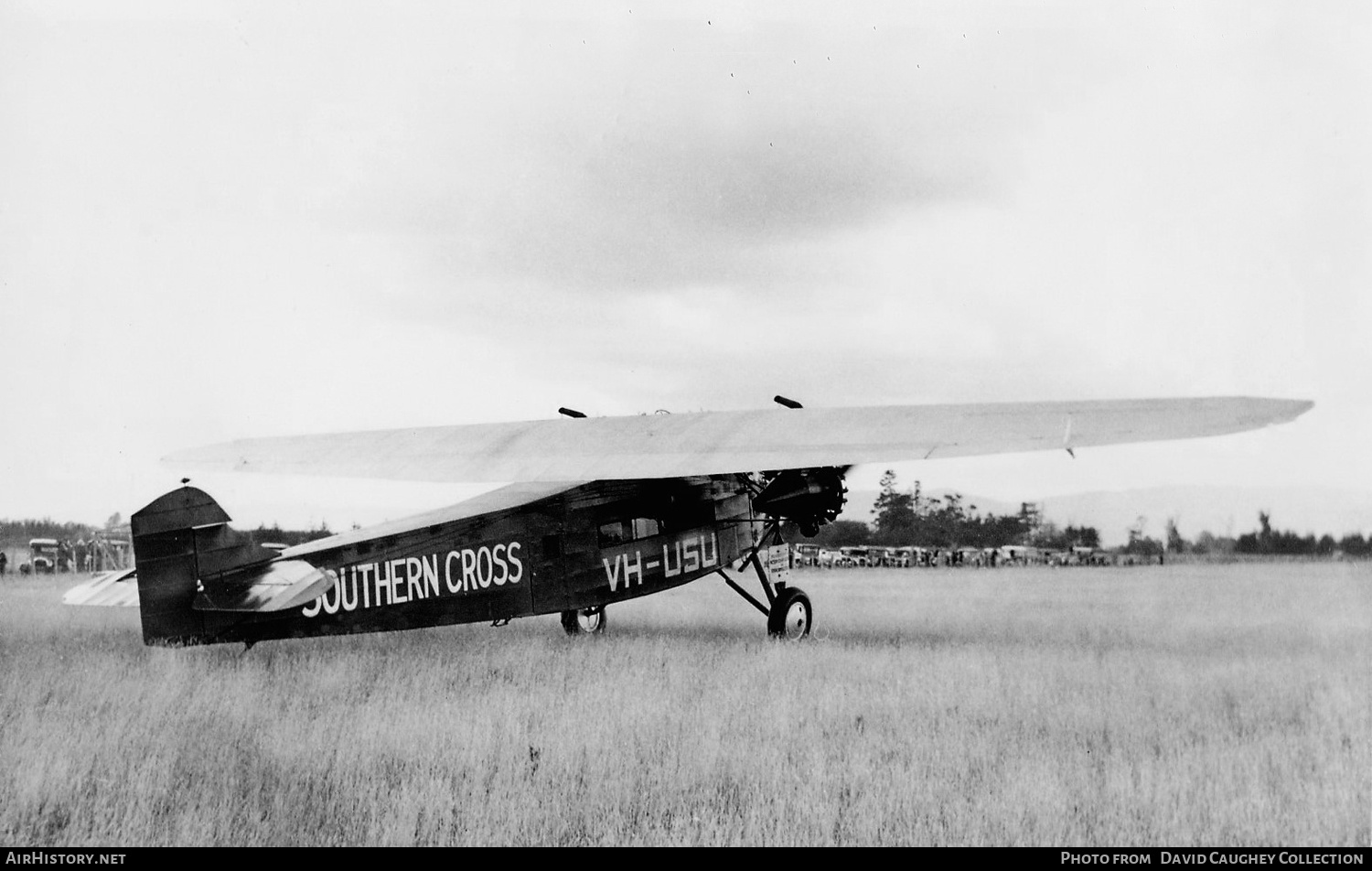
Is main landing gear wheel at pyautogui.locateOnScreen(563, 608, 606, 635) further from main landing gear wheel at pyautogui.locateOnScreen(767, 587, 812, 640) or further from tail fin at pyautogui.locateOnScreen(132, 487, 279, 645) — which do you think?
tail fin at pyautogui.locateOnScreen(132, 487, 279, 645)

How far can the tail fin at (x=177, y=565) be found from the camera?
8375mm

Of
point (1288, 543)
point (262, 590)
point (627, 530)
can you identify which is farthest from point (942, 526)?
point (262, 590)

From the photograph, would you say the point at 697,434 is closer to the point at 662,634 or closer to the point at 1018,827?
the point at 662,634

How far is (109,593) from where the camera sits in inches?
365

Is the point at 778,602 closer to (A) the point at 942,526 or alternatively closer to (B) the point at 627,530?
(B) the point at 627,530

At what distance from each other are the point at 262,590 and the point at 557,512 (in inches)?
130

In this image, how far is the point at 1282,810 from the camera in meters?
4.74

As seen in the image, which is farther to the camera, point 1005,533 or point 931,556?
point 931,556

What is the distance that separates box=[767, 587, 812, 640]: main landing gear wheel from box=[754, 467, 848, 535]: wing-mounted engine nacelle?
86 cm

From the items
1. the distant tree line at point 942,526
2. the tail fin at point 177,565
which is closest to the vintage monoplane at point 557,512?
the tail fin at point 177,565

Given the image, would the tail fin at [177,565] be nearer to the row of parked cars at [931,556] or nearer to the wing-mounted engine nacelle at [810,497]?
the wing-mounted engine nacelle at [810,497]

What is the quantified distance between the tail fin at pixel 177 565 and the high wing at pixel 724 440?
2013 millimetres

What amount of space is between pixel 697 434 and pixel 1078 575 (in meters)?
19.4

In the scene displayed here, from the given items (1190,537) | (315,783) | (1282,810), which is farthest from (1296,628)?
(315,783)
